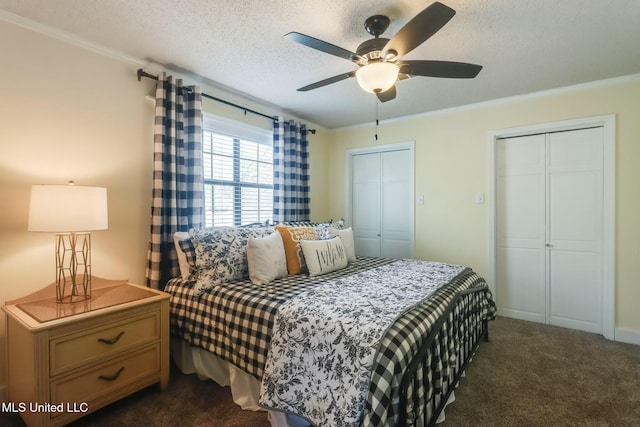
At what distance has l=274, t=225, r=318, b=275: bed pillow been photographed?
2.48 meters

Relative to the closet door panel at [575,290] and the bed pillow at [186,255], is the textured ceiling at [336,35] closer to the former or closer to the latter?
the bed pillow at [186,255]

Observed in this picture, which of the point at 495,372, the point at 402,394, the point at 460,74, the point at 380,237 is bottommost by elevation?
the point at 495,372

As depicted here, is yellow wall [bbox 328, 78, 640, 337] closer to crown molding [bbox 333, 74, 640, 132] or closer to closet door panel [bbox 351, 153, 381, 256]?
crown molding [bbox 333, 74, 640, 132]

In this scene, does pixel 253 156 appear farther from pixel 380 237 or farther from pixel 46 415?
pixel 46 415

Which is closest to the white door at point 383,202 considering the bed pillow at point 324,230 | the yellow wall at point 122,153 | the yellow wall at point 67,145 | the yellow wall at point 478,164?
the yellow wall at point 478,164

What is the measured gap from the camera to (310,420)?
1412mm

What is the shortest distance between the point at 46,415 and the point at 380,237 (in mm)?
3520

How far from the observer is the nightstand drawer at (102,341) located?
1.58m

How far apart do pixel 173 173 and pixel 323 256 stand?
1.38m

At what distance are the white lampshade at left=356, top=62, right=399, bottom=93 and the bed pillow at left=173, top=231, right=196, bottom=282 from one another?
1.67 meters

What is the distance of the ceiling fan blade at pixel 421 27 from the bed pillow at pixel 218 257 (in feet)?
5.39

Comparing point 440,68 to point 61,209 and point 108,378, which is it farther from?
point 108,378

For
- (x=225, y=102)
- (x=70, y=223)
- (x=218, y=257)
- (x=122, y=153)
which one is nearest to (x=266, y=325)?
(x=218, y=257)

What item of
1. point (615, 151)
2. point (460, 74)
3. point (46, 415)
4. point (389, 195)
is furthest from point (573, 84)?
point (46, 415)
